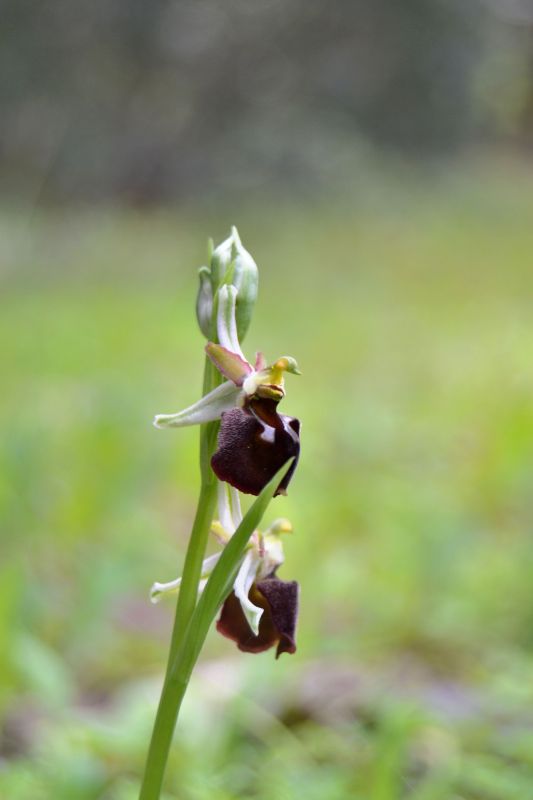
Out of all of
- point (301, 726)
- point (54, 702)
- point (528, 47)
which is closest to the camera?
point (54, 702)

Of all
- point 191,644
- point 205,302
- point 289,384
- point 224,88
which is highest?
point 224,88

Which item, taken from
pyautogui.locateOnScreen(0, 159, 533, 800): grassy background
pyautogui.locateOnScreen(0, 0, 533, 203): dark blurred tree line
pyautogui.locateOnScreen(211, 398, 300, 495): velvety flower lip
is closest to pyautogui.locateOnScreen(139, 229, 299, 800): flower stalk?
pyautogui.locateOnScreen(211, 398, 300, 495): velvety flower lip

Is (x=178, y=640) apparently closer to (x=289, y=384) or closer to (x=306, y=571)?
(x=306, y=571)

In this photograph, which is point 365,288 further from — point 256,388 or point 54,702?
point 256,388

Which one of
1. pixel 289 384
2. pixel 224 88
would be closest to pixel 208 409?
pixel 289 384

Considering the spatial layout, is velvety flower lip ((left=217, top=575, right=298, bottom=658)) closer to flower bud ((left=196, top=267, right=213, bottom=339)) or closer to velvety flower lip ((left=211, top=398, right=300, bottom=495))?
velvety flower lip ((left=211, top=398, right=300, bottom=495))

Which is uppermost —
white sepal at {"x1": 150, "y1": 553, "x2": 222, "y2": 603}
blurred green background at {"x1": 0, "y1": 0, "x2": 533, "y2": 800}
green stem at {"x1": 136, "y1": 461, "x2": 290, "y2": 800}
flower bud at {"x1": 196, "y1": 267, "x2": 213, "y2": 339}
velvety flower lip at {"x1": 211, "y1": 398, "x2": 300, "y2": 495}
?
blurred green background at {"x1": 0, "y1": 0, "x2": 533, "y2": 800}

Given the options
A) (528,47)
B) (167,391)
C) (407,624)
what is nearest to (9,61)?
(167,391)
